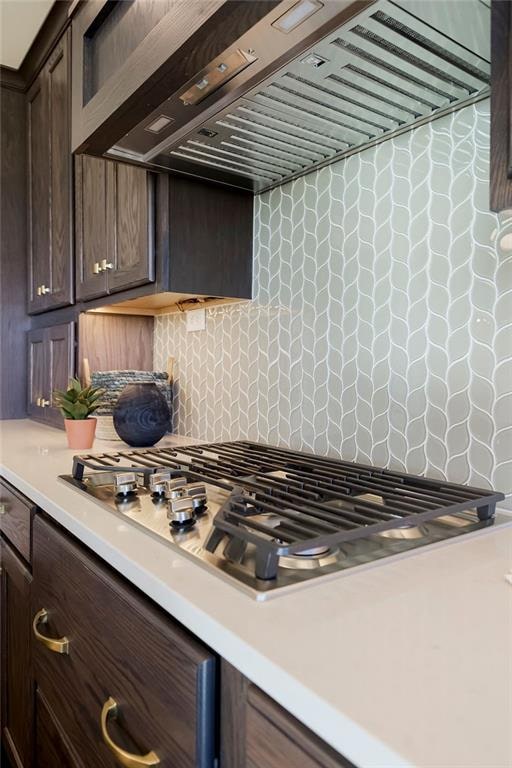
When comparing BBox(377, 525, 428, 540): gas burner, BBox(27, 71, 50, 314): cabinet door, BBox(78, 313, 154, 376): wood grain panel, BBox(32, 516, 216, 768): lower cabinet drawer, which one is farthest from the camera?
BBox(27, 71, 50, 314): cabinet door

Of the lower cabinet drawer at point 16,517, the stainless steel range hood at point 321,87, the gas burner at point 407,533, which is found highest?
the stainless steel range hood at point 321,87

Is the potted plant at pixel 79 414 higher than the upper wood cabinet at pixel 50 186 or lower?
lower

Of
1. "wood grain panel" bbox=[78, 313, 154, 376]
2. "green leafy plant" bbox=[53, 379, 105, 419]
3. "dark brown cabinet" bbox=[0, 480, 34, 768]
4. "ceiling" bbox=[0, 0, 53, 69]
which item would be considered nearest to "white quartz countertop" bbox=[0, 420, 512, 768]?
"dark brown cabinet" bbox=[0, 480, 34, 768]

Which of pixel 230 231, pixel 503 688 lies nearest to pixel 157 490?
pixel 503 688

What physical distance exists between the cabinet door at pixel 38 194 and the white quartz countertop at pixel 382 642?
6.15 ft

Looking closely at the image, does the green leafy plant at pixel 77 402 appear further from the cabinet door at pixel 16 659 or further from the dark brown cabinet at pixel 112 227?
the cabinet door at pixel 16 659

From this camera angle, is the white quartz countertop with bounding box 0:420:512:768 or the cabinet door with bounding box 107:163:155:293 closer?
the white quartz countertop with bounding box 0:420:512:768

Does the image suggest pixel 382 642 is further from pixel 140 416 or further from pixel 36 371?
pixel 36 371

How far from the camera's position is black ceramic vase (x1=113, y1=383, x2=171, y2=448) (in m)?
1.64

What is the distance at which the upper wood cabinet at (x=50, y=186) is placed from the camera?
2090 mm

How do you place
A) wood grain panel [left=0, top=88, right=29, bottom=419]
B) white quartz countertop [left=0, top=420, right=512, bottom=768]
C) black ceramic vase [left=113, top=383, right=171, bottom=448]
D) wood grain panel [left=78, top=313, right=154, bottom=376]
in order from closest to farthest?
white quartz countertop [left=0, top=420, right=512, bottom=768], black ceramic vase [left=113, top=383, right=171, bottom=448], wood grain panel [left=78, top=313, right=154, bottom=376], wood grain panel [left=0, top=88, right=29, bottom=419]

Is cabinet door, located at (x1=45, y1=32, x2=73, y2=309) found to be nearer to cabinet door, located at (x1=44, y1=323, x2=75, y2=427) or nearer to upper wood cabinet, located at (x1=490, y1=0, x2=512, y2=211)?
cabinet door, located at (x1=44, y1=323, x2=75, y2=427)

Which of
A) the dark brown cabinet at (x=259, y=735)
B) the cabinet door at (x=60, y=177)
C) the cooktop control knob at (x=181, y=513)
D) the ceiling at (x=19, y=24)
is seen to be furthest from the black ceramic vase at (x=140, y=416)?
the ceiling at (x=19, y=24)

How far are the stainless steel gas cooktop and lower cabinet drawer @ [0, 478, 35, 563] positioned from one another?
0.12 m
